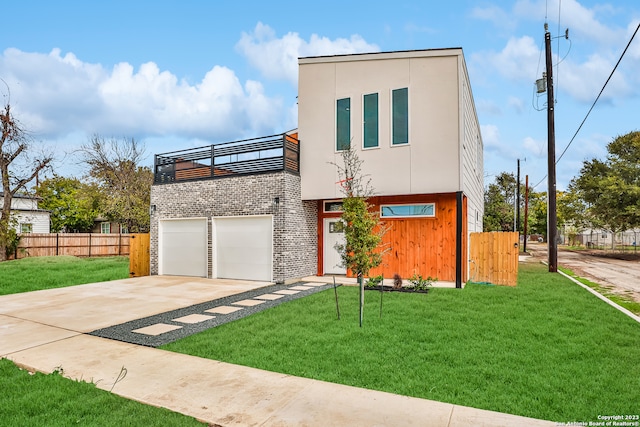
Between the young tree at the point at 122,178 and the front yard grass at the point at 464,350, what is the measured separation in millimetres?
18272

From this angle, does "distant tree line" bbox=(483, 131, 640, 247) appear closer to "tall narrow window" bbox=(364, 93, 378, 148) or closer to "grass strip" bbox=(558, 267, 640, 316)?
"grass strip" bbox=(558, 267, 640, 316)

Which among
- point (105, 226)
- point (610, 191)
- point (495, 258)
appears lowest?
point (495, 258)

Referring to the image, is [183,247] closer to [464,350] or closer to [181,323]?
[181,323]

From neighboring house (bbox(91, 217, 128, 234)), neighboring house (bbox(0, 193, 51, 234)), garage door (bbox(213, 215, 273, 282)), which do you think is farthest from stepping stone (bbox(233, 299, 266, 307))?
neighboring house (bbox(91, 217, 128, 234))

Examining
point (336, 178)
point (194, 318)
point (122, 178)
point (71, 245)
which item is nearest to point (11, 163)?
point (71, 245)

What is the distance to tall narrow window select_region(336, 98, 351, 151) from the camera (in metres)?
11.1

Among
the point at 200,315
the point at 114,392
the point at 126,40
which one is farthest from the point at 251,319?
the point at 126,40

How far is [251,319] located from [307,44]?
13.3 m

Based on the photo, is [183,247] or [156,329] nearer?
[156,329]

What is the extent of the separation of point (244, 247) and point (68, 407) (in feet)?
28.0

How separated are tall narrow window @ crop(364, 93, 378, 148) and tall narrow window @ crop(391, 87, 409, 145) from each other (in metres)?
0.51

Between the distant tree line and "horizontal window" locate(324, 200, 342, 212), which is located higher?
the distant tree line

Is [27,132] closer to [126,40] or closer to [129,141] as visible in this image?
[129,141]

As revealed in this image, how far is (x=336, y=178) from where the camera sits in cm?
1116
